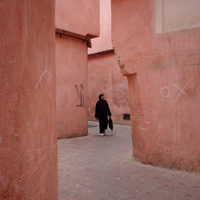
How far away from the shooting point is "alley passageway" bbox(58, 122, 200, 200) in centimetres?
329

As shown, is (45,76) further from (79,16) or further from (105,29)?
(105,29)

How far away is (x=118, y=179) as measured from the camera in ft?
13.0

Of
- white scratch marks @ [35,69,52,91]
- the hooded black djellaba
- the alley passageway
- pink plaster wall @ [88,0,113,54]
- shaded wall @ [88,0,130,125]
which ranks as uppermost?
Answer: pink plaster wall @ [88,0,113,54]

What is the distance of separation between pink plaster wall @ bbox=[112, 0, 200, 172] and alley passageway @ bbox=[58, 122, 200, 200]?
1.39 feet

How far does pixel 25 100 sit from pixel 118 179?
9.55 ft

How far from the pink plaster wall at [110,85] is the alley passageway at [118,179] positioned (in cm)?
652

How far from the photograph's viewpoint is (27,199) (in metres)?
1.62

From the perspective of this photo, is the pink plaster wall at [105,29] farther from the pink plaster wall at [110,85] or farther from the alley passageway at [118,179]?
the alley passageway at [118,179]

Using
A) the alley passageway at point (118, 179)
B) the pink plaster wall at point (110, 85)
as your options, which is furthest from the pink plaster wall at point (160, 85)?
the pink plaster wall at point (110, 85)

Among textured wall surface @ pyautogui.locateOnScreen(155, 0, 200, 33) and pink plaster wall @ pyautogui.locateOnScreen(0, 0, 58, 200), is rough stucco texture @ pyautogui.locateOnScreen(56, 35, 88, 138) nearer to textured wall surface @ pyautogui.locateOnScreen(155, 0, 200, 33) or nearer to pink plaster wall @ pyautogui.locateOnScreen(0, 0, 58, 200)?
textured wall surface @ pyautogui.locateOnScreen(155, 0, 200, 33)

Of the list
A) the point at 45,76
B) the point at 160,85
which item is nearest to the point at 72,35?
the point at 160,85

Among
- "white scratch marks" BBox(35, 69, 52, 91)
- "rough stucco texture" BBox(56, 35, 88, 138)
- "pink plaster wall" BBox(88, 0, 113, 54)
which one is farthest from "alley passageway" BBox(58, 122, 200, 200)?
"pink plaster wall" BBox(88, 0, 113, 54)

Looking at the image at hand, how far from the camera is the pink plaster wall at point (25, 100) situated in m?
1.40

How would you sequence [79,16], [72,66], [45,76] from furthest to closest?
[79,16]
[72,66]
[45,76]
